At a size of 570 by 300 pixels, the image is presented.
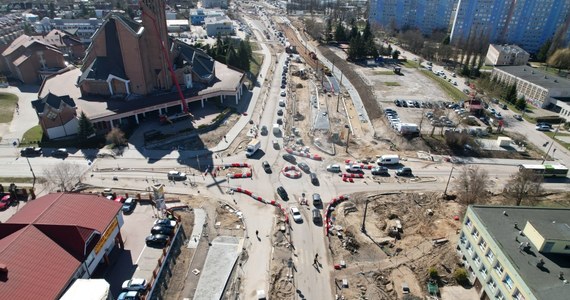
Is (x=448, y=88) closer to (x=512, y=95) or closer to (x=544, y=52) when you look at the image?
(x=512, y=95)

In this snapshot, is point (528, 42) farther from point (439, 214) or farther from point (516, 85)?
point (439, 214)

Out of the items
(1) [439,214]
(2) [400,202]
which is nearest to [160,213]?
(2) [400,202]

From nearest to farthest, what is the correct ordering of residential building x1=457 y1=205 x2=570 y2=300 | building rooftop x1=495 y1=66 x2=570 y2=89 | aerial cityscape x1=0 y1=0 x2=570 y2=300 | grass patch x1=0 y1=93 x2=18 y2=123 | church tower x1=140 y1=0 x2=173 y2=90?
residential building x1=457 y1=205 x2=570 y2=300, aerial cityscape x1=0 y1=0 x2=570 y2=300, church tower x1=140 y1=0 x2=173 y2=90, grass patch x1=0 y1=93 x2=18 y2=123, building rooftop x1=495 y1=66 x2=570 y2=89

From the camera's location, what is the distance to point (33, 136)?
2477 inches

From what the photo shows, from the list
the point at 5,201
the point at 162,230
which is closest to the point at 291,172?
the point at 162,230

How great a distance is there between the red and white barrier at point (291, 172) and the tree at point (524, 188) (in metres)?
29.5

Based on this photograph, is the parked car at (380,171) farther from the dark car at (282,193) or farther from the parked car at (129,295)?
the parked car at (129,295)

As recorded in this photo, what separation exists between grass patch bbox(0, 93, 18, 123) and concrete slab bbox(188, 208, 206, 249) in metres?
52.6

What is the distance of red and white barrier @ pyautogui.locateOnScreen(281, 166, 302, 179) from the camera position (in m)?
53.0

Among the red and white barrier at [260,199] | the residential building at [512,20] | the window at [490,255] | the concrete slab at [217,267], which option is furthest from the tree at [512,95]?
the concrete slab at [217,267]

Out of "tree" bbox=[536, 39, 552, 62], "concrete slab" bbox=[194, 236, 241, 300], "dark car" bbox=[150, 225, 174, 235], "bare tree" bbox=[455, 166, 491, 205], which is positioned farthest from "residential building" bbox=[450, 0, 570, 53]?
→ "dark car" bbox=[150, 225, 174, 235]

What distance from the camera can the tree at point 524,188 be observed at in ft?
151

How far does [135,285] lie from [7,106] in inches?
2658

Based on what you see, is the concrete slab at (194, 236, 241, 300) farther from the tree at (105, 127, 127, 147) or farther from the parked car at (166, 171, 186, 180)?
the tree at (105, 127, 127, 147)
